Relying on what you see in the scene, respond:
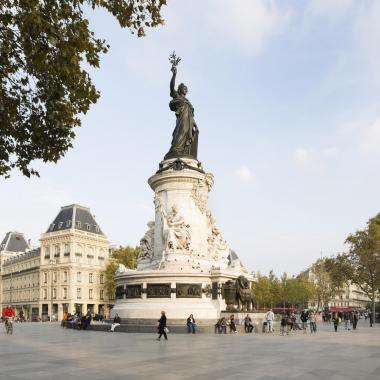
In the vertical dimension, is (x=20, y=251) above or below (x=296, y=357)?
above

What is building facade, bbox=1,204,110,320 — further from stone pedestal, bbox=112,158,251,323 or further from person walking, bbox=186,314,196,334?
person walking, bbox=186,314,196,334

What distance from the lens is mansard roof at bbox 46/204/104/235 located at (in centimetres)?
10231

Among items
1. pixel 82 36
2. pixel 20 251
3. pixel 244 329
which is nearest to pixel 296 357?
pixel 82 36

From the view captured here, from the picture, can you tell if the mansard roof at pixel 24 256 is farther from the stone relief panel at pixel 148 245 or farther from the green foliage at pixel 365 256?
the stone relief panel at pixel 148 245

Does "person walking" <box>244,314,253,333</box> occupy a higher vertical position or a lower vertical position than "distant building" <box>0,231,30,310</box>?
lower

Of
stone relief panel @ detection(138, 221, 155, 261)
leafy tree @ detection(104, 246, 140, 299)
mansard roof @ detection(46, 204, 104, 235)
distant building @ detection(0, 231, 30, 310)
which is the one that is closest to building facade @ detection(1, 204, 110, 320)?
mansard roof @ detection(46, 204, 104, 235)

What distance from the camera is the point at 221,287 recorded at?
3544 cm

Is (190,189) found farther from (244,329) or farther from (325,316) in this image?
(325,316)

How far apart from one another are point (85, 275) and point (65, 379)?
303 feet

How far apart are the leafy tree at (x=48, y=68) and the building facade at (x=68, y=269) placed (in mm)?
87910

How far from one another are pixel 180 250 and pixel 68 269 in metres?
67.8

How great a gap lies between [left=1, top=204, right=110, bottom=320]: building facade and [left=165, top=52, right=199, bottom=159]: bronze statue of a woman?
62.6m

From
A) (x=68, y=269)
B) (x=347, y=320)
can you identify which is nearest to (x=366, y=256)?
(x=347, y=320)

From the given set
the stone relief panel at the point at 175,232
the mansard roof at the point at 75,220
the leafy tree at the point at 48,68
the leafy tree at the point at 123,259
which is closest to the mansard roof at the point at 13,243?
the mansard roof at the point at 75,220
